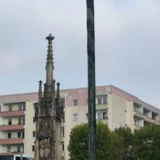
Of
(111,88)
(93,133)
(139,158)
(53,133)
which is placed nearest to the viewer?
(93,133)

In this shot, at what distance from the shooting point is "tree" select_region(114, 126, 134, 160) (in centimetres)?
5969

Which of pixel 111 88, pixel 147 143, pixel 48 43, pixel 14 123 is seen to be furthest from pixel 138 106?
pixel 48 43

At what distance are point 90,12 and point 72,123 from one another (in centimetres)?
7272

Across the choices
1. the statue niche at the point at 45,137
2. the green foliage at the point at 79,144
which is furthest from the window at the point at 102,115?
the statue niche at the point at 45,137

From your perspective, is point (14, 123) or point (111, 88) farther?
point (14, 123)

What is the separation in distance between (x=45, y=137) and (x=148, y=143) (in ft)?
94.5

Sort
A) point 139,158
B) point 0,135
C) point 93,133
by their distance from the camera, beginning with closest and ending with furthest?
1. point 93,133
2. point 139,158
3. point 0,135

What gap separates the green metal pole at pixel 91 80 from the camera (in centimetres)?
580

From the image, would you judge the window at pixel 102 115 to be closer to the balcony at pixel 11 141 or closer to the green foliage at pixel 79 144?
the balcony at pixel 11 141

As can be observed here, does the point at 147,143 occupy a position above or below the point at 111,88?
below

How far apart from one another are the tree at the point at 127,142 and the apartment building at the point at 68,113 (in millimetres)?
12658

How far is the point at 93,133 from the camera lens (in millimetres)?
5801

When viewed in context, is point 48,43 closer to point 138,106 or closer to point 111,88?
point 111,88

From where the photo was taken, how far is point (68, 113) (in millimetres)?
79250
